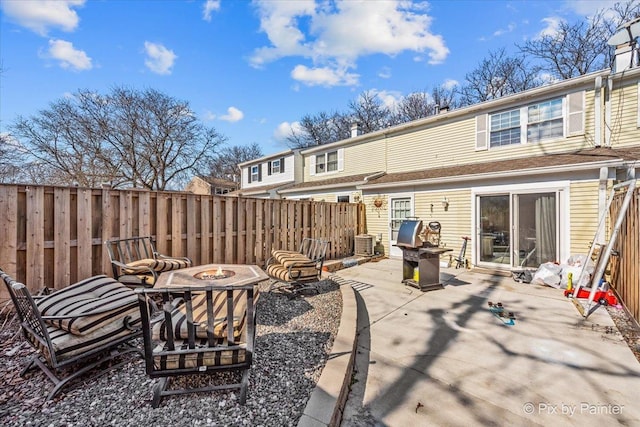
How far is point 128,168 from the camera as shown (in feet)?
63.6

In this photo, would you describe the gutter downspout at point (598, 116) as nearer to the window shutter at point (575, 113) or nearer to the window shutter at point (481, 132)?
the window shutter at point (575, 113)

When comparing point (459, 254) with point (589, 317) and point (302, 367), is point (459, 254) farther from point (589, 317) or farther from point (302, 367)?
point (302, 367)

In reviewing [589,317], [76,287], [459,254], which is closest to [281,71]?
[459,254]

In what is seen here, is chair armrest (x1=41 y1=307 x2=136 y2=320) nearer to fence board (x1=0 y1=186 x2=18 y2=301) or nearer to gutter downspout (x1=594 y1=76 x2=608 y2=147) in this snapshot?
fence board (x1=0 y1=186 x2=18 y2=301)

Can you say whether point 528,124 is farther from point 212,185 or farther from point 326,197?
point 212,185

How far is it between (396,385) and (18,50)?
15604mm

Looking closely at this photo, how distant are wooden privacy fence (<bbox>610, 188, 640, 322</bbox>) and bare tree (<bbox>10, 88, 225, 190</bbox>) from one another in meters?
22.9

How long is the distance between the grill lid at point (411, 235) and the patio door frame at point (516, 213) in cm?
299

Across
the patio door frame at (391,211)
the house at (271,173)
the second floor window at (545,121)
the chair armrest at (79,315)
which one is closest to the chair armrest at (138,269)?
the chair armrest at (79,315)

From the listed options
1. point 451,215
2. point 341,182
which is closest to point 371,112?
point 341,182

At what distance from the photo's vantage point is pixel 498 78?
1870 cm

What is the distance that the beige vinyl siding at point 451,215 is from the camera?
25.8 feet

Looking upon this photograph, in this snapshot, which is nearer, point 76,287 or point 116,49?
point 76,287

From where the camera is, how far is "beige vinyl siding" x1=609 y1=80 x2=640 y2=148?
22.6 ft
